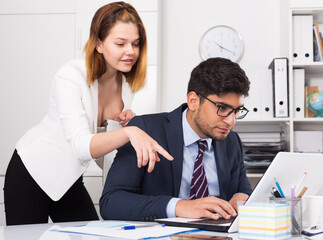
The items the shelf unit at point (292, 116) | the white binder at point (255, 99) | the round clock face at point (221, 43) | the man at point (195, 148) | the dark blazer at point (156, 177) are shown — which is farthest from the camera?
the round clock face at point (221, 43)

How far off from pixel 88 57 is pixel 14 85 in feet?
5.42

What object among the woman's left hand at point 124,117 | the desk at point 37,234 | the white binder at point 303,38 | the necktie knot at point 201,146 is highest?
the white binder at point 303,38

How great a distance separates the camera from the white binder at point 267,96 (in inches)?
119

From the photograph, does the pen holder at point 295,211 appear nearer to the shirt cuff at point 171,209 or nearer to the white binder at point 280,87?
the shirt cuff at point 171,209

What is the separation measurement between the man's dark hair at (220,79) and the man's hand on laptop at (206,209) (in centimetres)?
49

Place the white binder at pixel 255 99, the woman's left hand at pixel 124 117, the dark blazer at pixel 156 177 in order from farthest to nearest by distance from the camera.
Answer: the white binder at pixel 255 99 < the woman's left hand at pixel 124 117 < the dark blazer at pixel 156 177

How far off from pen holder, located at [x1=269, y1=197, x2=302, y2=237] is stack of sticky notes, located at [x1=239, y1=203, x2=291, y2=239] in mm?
29

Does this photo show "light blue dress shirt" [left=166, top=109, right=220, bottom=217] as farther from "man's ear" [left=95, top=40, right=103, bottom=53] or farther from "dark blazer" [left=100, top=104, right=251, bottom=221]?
"man's ear" [left=95, top=40, right=103, bottom=53]

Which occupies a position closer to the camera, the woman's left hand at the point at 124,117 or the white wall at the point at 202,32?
the woman's left hand at the point at 124,117

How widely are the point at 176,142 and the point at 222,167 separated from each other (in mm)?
203

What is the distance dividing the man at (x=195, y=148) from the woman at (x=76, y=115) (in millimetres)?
213

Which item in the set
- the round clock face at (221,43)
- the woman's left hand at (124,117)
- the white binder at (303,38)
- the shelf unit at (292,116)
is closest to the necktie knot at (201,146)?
the woman's left hand at (124,117)

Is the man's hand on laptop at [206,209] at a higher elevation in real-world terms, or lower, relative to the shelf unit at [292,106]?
lower

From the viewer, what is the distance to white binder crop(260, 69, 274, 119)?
3016mm
